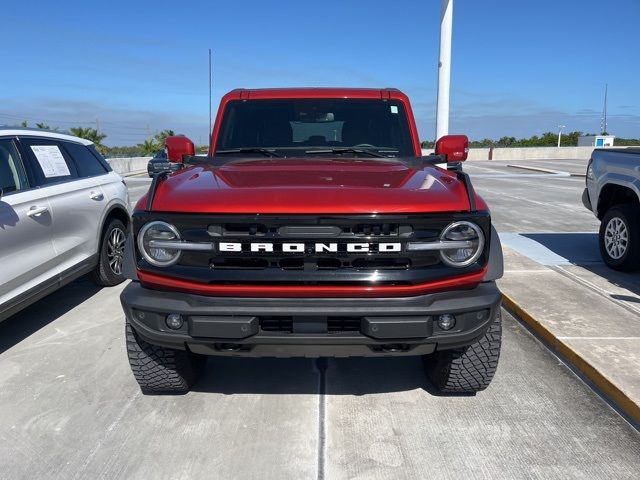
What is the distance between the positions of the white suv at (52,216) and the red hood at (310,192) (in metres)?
1.64

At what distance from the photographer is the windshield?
4238 millimetres

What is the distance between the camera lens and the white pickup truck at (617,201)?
604cm

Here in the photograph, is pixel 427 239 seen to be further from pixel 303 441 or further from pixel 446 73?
pixel 446 73

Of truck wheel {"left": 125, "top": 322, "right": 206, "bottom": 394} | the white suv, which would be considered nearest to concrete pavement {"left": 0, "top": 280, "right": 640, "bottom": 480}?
truck wheel {"left": 125, "top": 322, "right": 206, "bottom": 394}

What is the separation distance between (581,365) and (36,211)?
4252 millimetres

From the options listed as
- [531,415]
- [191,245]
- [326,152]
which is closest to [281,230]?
[191,245]

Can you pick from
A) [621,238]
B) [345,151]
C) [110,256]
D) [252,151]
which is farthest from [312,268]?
[621,238]

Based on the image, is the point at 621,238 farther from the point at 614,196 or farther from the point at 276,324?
the point at 276,324

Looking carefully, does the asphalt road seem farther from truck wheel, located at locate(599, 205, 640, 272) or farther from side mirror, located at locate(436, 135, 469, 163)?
truck wheel, located at locate(599, 205, 640, 272)

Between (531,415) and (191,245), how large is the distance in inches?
87.2

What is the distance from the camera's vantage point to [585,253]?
295 inches

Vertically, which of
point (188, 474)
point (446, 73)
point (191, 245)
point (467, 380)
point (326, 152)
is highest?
point (446, 73)

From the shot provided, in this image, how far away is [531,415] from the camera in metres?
3.27

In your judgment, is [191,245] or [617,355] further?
[617,355]
